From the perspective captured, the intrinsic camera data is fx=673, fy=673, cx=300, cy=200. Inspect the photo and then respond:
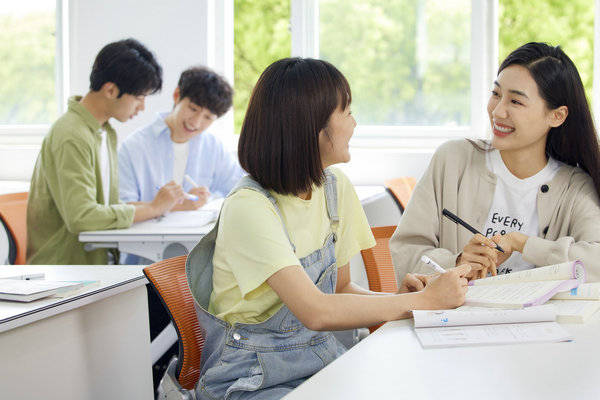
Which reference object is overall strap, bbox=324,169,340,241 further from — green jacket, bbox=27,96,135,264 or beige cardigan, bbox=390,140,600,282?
green jacket, bbox=27,96,135,264

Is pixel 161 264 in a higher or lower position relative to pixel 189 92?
lower

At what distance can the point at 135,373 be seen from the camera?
174 cm

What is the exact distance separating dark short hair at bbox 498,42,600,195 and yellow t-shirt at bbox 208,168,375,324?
0.67m

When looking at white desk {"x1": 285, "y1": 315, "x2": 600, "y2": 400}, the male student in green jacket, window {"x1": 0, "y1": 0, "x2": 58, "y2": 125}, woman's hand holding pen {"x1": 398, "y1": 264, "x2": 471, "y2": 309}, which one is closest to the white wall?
window {"x1": 0, "y1": 0, "x2": 58, "y2": 125}

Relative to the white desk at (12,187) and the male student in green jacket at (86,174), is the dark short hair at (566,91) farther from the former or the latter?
the white desk at (12,187)

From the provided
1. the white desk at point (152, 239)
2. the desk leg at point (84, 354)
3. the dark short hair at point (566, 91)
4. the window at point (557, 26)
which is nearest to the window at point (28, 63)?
the white desk at point (152, 239)

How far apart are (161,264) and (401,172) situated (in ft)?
9.92

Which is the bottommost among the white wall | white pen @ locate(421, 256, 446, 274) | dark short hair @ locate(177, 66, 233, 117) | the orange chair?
the orange chair

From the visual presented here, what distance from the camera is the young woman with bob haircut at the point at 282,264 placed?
4.13 feet

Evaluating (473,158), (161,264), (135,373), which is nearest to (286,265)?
(161,264)

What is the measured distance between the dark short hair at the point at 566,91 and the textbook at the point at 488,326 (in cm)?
74

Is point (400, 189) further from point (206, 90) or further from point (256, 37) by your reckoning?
point (256, 37)

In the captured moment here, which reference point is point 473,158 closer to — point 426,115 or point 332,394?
point 332,394

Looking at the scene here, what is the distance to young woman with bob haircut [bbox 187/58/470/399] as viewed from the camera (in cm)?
126
